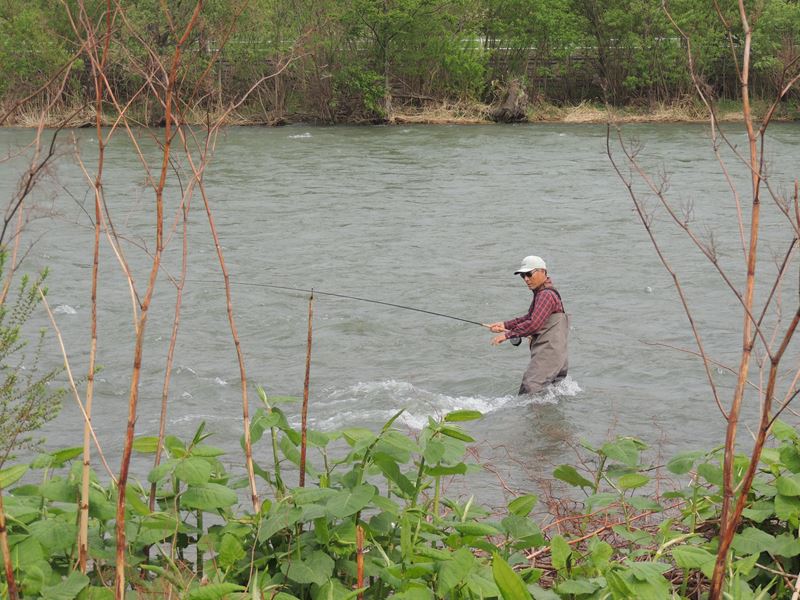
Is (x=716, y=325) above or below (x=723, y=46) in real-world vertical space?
below

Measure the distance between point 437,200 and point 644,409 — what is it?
11695 millimetres

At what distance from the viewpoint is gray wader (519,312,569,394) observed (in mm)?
9227

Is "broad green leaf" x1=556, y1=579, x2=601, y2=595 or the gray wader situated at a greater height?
"broad green leaf" x1=556, y1=579, x2=601, y2=595

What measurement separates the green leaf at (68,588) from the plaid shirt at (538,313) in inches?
260

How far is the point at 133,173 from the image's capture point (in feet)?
76.7

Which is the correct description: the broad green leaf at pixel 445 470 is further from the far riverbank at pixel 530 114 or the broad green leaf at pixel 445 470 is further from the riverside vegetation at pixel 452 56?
the riverside vegetation at pixel 452 56

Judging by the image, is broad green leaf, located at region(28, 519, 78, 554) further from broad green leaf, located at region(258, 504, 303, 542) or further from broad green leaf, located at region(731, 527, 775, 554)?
broad green leaf, located at region(731, 527, 775, 554)

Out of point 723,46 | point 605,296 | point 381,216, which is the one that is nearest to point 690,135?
point 723,46

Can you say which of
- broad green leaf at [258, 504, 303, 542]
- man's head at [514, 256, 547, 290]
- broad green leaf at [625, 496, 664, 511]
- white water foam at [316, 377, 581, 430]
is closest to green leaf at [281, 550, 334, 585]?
broad green leaf at [258, 504, 303, 542]

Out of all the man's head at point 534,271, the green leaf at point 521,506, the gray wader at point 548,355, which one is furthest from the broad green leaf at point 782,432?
the gray wader at point 548,355

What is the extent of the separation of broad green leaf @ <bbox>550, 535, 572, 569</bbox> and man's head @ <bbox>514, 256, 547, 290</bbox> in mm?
5921

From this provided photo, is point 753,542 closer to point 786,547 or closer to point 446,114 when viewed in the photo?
point 786,547

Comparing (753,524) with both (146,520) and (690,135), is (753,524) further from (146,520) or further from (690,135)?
(690,135)

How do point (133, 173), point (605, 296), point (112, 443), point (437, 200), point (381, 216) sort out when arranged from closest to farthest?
point (112, 443)
point (605, 296)
point (381, 216)
point (437, 200)
point (133, 173)
